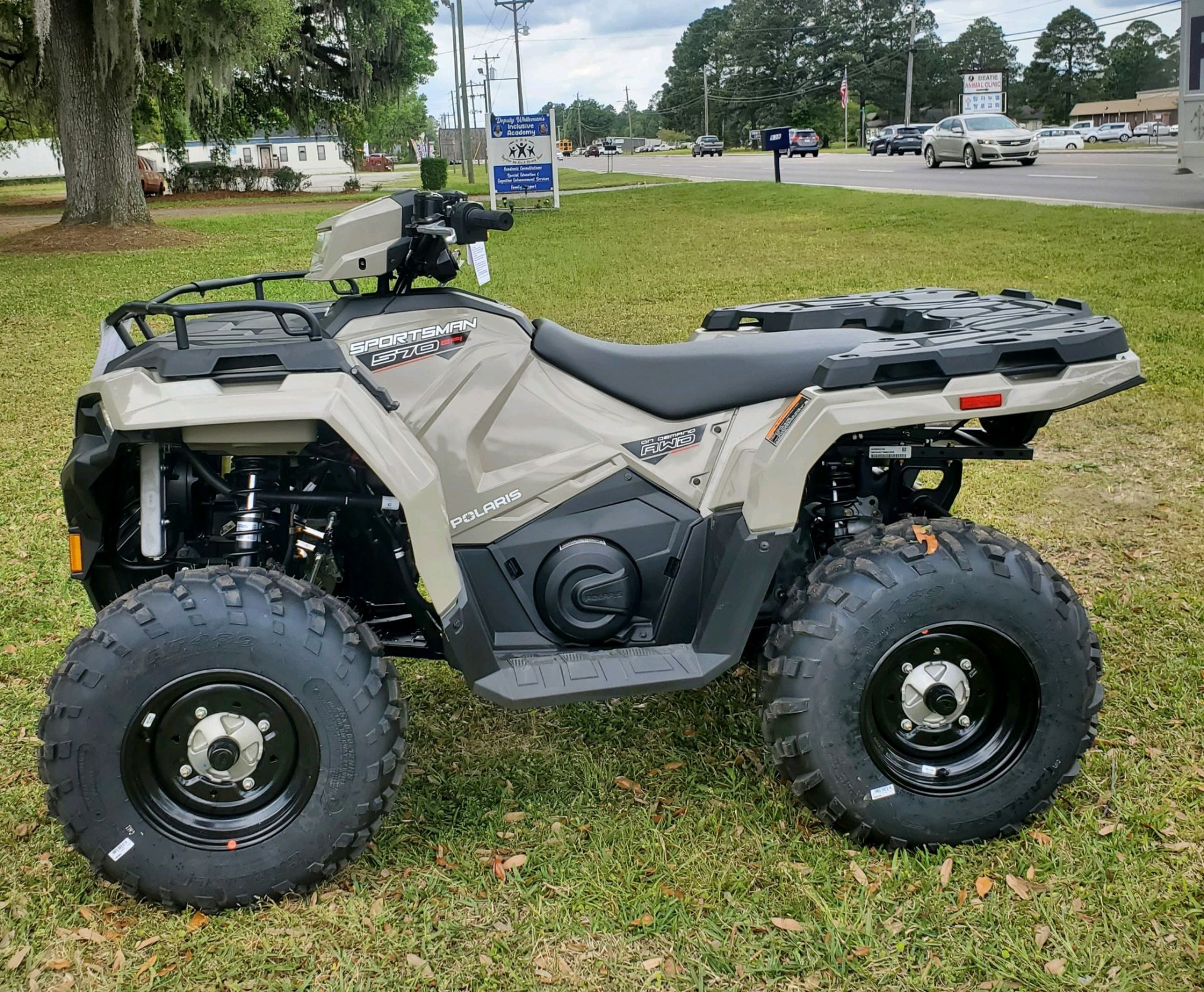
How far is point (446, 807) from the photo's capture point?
3.29m

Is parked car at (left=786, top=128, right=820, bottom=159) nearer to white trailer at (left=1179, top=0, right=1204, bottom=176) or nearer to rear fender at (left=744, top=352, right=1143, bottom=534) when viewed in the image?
white trailer at (left=1179, top=0, right=1204, bottom=176)

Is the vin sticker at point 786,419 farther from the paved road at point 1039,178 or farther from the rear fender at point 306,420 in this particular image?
the paved road at point 1039,178

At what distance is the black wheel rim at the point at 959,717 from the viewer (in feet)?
9.65

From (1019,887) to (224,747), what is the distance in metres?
2.04

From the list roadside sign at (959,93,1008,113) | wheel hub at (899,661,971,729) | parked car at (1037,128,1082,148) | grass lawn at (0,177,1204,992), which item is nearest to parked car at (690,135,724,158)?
roadside sign at (959,93,1008,113)

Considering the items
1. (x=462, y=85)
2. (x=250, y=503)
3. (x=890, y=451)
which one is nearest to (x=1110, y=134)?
(x=462, y=85)

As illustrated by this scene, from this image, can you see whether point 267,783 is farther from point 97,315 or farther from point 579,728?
point 97,315

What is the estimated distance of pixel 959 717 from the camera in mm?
3035

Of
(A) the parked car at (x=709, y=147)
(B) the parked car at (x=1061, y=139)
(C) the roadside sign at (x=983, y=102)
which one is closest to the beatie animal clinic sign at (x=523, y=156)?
(B) the parked car at (x=1061, y=139)

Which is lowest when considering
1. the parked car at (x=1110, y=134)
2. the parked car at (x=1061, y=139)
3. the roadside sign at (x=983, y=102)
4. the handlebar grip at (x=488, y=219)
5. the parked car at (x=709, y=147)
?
the handlebar grip at (x=488, y=219)

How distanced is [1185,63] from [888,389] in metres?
12.0

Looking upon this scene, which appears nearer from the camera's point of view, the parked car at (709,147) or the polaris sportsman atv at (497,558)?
the polaris sportsman atv at (497,558)

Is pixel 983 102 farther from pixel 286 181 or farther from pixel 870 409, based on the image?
pixel 870 409

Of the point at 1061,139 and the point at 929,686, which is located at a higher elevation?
the point at 1061,139
